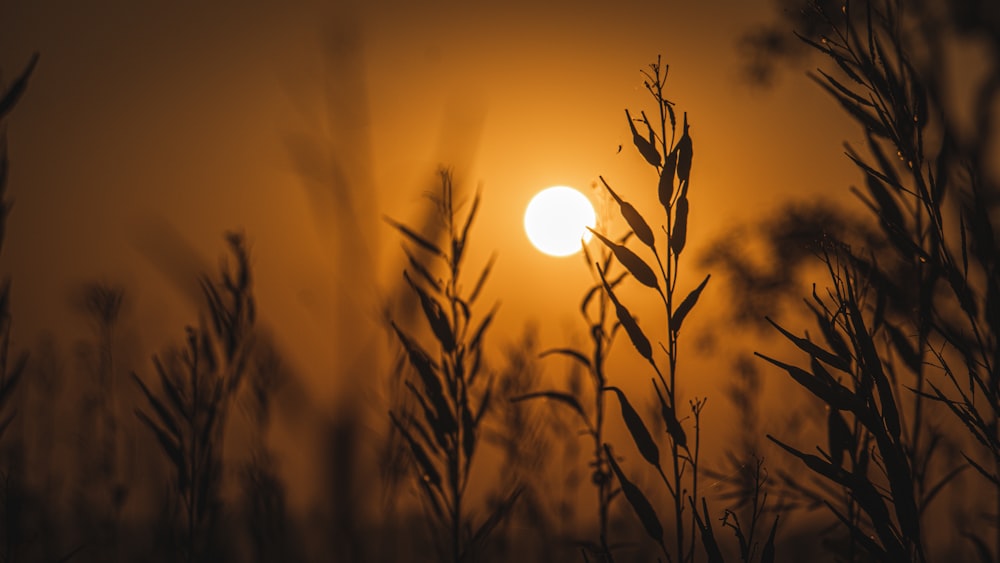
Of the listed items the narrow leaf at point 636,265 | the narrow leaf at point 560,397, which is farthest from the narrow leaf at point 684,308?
the narrow leaf at point 560,397

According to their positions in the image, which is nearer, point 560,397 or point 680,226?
point 680,226

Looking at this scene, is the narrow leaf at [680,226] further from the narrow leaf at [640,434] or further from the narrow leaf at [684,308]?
the narrow leaf at [640,434]

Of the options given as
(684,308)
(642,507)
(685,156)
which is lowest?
(642,507)

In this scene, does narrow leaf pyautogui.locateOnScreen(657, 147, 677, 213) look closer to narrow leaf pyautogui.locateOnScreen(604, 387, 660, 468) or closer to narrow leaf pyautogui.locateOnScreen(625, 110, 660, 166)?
narrow leaf pyautogui.locateOnScreen(625, 110, 660, 166)

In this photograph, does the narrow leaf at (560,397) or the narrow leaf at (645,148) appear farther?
the narrow leaf at (560,397)

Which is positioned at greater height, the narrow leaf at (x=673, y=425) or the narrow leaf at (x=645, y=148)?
the narrow leaf at (x=645, y=148)

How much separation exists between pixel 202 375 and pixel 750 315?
780 centimetres

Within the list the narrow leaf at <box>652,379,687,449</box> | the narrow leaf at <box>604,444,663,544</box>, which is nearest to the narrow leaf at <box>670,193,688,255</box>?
the narrow leaf at <box>652,379,687,449</box>

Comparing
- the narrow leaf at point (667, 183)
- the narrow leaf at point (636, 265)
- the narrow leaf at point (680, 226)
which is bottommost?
the narrow leaf at point (636, 265)

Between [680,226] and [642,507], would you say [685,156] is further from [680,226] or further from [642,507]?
[642,507]

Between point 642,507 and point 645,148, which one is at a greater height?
point 645,148

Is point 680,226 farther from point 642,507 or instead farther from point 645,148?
point 642,507

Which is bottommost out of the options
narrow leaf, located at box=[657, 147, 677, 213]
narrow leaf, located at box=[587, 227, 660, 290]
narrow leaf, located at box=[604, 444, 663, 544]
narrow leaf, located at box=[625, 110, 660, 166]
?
narrow leaf, located at box=[604, 444, 663, 544]

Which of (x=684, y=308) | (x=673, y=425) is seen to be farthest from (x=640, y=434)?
(x=684, y=308)
